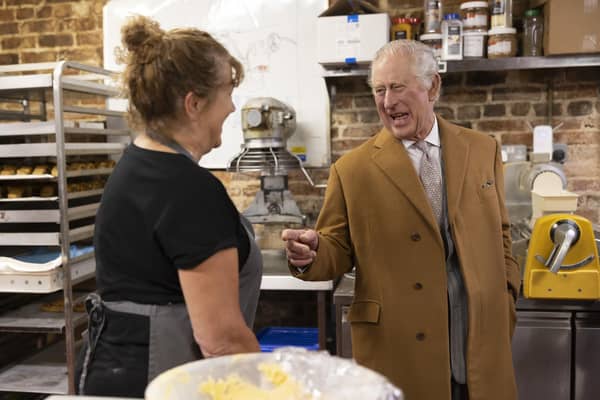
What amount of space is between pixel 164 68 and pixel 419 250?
0.92m

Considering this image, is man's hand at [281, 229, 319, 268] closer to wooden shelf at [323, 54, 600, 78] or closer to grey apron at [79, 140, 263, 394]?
grey apron at [79, 140, 263, 394]

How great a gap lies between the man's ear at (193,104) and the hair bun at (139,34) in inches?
5.2

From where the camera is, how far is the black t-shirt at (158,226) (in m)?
1.15

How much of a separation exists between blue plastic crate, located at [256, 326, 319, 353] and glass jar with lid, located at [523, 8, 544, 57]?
5.73 ft

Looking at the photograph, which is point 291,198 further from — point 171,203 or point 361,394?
point 361,394

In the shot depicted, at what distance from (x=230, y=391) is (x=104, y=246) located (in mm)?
504

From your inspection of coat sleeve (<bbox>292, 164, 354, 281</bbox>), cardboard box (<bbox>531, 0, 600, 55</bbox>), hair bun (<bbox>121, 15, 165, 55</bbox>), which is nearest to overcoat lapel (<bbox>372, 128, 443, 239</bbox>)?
coat sleeve (<bbox>292, 164, 354, 281</bbox>)

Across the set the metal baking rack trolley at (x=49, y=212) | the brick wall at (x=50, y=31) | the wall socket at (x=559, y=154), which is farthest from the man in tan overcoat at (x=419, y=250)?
the brick wall at (x=50, y=31)

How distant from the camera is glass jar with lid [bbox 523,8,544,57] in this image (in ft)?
9.02

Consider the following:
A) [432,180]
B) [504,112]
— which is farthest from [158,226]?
[504,112]

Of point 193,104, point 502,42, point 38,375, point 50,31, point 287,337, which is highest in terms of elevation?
point 50,31

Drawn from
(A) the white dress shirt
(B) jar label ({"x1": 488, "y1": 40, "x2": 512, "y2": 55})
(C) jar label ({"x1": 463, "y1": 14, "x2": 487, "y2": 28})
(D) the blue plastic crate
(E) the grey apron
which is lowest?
(D) the blue plastic crate

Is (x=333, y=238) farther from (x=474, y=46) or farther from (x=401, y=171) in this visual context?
(x=474, y=46)

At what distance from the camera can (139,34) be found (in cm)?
125
